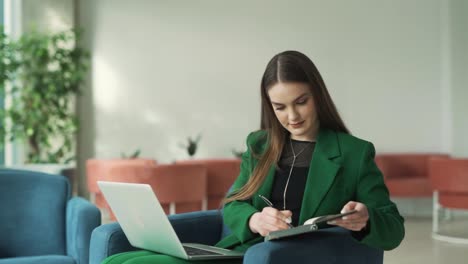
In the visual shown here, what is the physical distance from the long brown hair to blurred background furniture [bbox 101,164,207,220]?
369 cm

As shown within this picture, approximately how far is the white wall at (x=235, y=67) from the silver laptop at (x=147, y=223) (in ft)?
21.4

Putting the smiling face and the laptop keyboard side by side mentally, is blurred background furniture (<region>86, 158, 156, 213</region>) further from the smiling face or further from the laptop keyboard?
the smiling face

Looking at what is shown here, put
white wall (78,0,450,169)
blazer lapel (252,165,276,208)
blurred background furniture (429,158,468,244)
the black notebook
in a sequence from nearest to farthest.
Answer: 1. the black notebook
2. blazer lapel (252,165,276,208)
3. blurred background furniture (429,158,468,244)
4. white wall (78,0,450,169)

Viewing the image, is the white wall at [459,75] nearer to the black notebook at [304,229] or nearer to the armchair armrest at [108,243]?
the armchair armrest at [108,243]

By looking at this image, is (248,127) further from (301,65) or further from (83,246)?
(301,65)

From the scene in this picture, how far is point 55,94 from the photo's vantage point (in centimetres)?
848

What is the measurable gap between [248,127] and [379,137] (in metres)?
1.57

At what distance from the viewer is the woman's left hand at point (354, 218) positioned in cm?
207

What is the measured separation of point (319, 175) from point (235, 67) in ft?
22.1

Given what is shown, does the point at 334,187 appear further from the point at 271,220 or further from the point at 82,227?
the point at 82,227

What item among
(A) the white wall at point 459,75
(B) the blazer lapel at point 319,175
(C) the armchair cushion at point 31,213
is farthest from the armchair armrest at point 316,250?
(A) the white wall at point 459,75

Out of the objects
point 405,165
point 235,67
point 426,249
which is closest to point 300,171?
point 426,249

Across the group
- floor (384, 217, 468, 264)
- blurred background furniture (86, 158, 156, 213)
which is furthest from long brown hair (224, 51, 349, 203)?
blurred background furniture (86, 158, 156, 213)

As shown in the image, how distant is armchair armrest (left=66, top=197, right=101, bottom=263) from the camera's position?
311cm
